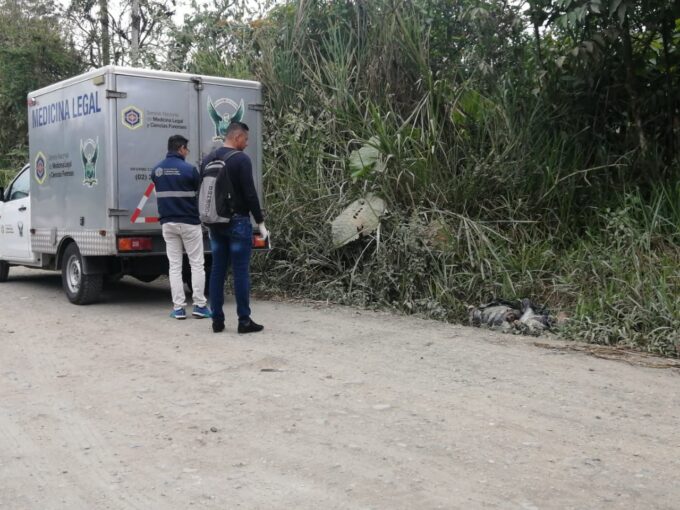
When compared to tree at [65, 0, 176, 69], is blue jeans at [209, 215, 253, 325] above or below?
below

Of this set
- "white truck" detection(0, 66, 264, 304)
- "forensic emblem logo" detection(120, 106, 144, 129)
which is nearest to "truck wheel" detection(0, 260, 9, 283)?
"white truck" detection(0, 66, 264, 304)

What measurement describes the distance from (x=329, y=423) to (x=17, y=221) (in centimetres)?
848

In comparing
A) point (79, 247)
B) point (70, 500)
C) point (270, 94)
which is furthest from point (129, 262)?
point (70, 500)

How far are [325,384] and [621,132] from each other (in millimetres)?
6325

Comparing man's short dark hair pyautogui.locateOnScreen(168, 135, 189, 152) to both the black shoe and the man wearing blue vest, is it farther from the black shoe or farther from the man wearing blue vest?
the black shoe

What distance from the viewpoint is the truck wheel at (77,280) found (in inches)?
376

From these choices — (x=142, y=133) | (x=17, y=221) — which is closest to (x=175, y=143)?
(x=142, y=133)

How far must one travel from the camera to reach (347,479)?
3855 millimetres

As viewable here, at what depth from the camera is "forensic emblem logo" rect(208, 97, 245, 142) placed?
9656 mm

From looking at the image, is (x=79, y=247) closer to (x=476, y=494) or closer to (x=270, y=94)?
(x=270, y=94)

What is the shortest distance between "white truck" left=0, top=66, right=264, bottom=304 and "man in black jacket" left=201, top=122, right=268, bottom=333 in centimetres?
190

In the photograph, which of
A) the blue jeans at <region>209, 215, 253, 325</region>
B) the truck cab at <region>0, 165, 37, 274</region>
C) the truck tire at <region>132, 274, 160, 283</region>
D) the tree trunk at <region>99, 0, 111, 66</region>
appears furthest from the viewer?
the tree trunk at <region>99, 0, 111, 66</region>

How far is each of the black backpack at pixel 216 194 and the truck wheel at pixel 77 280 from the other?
9.29ft

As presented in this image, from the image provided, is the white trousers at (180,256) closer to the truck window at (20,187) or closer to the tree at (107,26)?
the truck window at (20,187)
